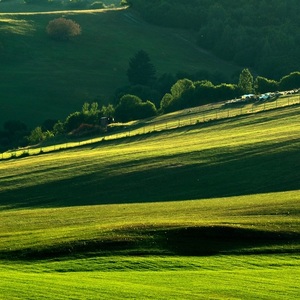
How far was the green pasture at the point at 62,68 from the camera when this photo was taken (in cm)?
16175

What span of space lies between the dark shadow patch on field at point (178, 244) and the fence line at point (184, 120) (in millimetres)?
51636

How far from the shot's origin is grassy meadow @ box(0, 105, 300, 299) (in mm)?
40969

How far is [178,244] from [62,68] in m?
138

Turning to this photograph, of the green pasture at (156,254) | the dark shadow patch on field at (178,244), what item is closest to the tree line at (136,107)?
the green pasture at (156,254)

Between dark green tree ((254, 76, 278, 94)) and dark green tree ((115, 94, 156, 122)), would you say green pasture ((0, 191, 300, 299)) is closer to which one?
dark green tree ((115, 94, 156, 122))

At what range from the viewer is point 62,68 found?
602 ft

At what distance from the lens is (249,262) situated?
45156 millimetres

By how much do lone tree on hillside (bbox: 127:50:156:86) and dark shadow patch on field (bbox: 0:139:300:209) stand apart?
9291 cm

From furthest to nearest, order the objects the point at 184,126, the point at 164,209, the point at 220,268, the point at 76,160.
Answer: the point at 184,126, the point at 76,160, the point at 164,209, the point at 220,268

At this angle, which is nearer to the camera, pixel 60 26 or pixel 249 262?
pixel 249 262

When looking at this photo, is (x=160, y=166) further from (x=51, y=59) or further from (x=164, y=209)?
(x=51, y=59)

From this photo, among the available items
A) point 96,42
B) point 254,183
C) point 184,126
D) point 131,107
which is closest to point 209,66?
point 96,42

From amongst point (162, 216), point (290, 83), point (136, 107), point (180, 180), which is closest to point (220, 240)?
point (162, 216)

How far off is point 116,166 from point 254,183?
14221 mm
